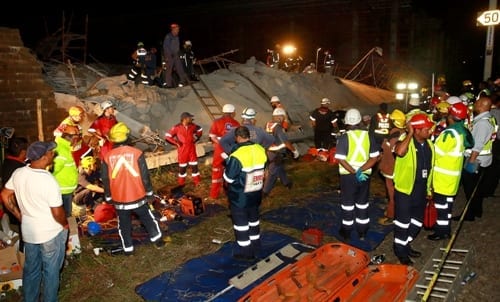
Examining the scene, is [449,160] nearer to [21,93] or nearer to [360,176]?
[360,176]

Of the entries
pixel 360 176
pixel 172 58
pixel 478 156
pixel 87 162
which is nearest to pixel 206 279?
pixel 360 176

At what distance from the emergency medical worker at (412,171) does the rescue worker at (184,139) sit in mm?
5033

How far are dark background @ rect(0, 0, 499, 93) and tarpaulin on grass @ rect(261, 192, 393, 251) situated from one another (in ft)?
52.1

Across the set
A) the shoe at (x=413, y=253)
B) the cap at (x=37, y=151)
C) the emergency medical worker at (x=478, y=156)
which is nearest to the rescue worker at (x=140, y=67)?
the cap at (x=37, y=151)

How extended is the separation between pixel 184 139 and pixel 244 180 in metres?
3.91

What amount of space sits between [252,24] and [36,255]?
24872 mm

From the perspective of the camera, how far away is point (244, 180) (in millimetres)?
5961

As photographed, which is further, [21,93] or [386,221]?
[21,93]

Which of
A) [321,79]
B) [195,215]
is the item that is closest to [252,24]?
[321,79]

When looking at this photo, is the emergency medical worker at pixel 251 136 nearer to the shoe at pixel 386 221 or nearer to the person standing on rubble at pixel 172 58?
the shoe at pixel 386 221

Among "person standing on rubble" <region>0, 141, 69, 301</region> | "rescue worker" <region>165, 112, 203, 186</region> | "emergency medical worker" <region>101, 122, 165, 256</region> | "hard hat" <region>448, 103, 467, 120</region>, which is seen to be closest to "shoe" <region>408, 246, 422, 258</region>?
"hard hat" <region>448, 103, 467, 120</region>

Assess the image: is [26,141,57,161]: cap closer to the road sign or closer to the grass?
the grass

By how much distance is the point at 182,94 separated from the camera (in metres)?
13.7

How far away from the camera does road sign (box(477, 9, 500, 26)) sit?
1425cm
